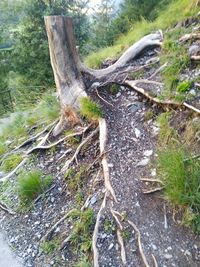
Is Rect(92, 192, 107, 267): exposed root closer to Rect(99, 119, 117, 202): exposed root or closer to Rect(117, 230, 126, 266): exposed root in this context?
Rect(99, 119, 117, 202): exposed root

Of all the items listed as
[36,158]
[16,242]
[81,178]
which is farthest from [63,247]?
[36,158]

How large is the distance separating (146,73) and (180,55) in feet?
1.99

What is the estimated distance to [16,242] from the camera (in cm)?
344

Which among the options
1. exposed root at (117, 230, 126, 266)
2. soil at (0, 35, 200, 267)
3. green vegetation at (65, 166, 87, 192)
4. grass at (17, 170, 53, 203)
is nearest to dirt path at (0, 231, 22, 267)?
soil at (0, 35, 200, 267)

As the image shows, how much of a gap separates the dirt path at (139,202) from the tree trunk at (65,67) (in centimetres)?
67

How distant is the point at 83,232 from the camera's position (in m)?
3.12

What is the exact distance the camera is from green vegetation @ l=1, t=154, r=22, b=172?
478 centimetres

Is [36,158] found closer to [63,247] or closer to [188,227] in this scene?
[63,247]

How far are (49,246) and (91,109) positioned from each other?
190 cm

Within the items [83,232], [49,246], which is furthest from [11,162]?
[83,232]

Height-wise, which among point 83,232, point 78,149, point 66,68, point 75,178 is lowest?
point 83,232

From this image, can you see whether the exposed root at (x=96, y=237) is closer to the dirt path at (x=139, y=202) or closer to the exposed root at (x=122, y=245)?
the dirt path at (x=139, y=202)

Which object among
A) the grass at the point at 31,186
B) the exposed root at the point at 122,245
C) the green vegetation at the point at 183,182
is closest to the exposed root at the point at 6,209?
the grass at the point at 31,186

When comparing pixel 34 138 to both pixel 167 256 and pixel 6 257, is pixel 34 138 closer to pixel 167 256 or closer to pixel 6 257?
pixel 6 257
